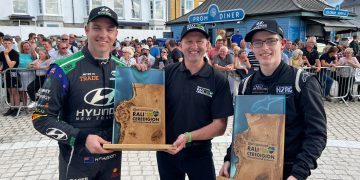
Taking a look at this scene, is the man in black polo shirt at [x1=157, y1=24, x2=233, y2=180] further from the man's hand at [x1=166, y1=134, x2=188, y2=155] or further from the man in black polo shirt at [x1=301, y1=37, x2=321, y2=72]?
the man in black polo shirt at [x1=301, y1=37, x2=321, y2=72]

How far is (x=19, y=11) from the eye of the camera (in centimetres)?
3198

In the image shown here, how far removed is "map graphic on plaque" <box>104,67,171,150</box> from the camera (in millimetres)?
2344

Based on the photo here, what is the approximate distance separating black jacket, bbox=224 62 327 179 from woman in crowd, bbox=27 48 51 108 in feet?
23.2

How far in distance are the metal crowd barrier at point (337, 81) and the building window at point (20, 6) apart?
103ft

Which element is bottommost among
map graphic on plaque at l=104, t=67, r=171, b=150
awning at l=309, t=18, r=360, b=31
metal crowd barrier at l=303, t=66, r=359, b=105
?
metal crowd barrier at l=303, t=66, r=359, b=105

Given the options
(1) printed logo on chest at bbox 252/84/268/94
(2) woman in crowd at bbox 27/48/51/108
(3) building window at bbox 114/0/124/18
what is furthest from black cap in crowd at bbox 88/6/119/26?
(3) building window at bbox 114/0/124/18

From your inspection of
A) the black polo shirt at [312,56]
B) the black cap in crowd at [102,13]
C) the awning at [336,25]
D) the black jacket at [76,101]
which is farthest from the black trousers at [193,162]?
the awning at [336,25]

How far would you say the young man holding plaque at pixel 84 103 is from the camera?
2.24 metres

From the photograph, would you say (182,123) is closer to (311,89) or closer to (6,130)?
(311,89)

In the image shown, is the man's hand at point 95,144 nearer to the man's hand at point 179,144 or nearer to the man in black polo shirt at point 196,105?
the man's hand at point 179,144

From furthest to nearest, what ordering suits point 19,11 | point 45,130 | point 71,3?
point 71,3 → point 19,11 → point 45,130

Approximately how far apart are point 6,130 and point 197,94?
6.06 meters

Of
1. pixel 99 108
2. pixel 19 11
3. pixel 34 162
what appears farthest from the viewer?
pixel 19 11

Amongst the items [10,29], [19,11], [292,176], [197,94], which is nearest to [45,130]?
[197,94]
